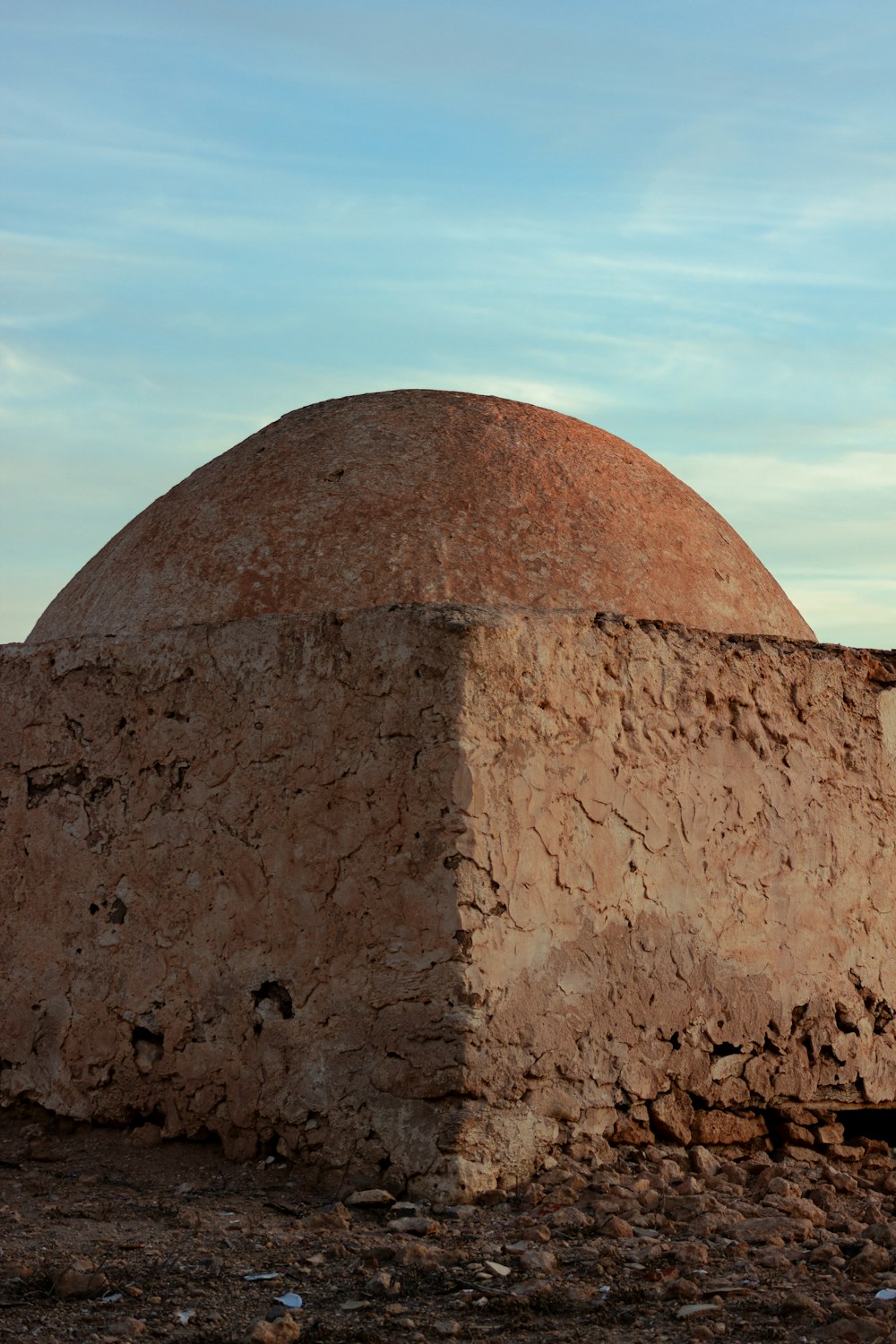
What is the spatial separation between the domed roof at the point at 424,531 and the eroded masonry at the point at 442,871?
1.1 inches

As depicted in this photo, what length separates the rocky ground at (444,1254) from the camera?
10.6 ft

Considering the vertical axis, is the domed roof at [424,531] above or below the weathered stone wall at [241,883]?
above

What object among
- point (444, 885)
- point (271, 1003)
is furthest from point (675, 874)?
point (271, 1003)

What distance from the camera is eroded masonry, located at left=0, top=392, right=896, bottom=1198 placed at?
4.16 m

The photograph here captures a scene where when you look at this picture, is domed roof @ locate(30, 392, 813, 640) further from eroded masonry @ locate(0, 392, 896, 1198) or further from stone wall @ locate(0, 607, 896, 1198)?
stone wall @ locate(0, 607, 896, 1198)

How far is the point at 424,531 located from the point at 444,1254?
7.78 feet

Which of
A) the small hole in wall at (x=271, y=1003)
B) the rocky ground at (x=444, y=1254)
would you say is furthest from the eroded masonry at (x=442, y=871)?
the rocky ground at (x=444, y=1254)

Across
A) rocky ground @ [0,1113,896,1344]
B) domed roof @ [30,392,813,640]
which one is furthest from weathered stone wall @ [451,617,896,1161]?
domed roof @ [30,392,813,640]

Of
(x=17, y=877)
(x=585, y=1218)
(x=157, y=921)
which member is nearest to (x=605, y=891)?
(x=585, y=1218)

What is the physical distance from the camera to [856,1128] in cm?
523

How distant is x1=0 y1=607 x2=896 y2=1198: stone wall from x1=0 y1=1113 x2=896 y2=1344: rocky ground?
163 millimetres

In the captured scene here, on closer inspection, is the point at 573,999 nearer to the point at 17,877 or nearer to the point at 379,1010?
the point at 379,1010

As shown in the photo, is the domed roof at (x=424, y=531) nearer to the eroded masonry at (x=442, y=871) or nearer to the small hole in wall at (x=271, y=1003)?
the eroded masonry at (x=442, y=871)

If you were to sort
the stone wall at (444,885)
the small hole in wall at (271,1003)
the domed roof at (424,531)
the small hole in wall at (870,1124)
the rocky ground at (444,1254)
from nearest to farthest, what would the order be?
the rocky ground at (444,1254), the stone wall at (444,885), the small hole in wall at (271,1003), the domed roof at (424,531), the small hole in wall at (870,1124)
